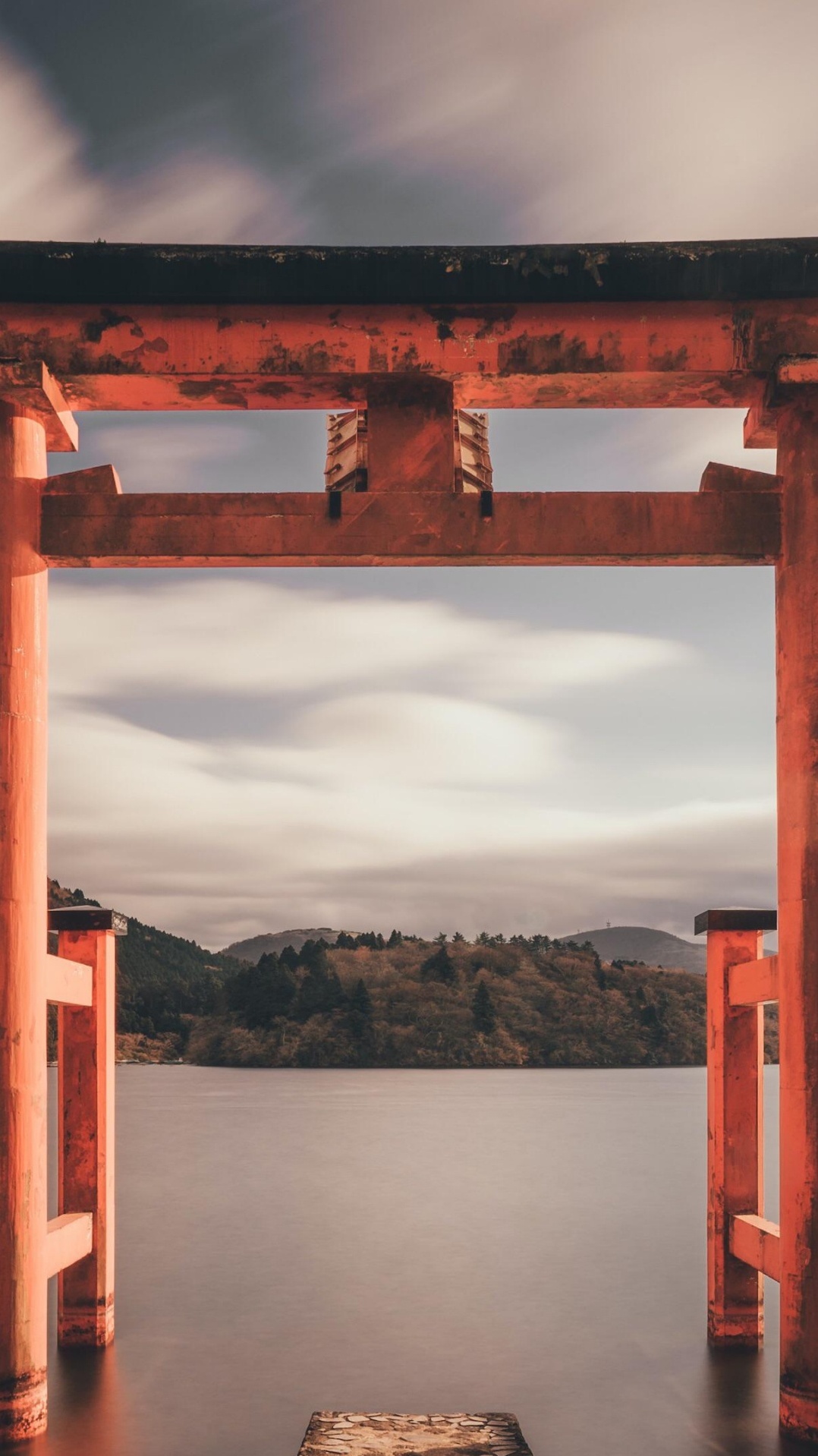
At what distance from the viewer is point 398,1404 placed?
371 inches

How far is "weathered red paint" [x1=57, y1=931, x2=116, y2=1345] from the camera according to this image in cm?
909

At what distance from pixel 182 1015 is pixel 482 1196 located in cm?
7672

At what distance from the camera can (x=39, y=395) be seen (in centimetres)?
729

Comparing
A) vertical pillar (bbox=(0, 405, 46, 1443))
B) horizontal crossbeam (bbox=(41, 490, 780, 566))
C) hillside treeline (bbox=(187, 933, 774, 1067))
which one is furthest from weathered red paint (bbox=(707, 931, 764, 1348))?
hillside treeline (bbox=(187, 933, 774, 1067))

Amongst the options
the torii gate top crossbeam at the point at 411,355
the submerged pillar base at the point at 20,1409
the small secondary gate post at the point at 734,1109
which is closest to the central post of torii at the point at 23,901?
the submerged pillar base at the point at 20,1409

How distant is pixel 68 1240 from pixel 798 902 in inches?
194

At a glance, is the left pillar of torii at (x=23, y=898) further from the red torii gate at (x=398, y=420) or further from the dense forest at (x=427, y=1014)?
the dense forest at (x=427, y=1014)

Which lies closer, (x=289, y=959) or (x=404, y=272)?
(x=404, y=272)

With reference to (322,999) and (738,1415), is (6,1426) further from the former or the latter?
(322,999)

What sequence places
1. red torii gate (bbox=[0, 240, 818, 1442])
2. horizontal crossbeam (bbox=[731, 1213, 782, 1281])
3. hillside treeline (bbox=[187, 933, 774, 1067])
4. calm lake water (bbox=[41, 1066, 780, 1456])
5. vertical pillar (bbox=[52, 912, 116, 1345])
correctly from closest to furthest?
1. red torii gate (bbox=[0, 240, 818, 1442])
2. horizontal crossbeam (bbox=[731, 1213, 782, 1281])
3. calm lake water (bbox=[41, 1066, 780, 1456])
4. vertical pillar (bbox=[52, 912, 116, 1345])
5. hillside treeline (bbox=[187, 933, 774, 1067])

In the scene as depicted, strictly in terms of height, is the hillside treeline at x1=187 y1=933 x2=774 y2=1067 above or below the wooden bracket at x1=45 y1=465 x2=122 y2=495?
below

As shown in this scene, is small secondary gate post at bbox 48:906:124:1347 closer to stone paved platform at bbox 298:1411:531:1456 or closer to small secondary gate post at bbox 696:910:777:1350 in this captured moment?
stone paved platform at bbox 298:1411:531:1456

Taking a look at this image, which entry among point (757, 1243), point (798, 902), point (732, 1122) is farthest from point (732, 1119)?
point (798, 902)

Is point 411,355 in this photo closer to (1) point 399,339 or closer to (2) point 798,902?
(1) point 399,339
